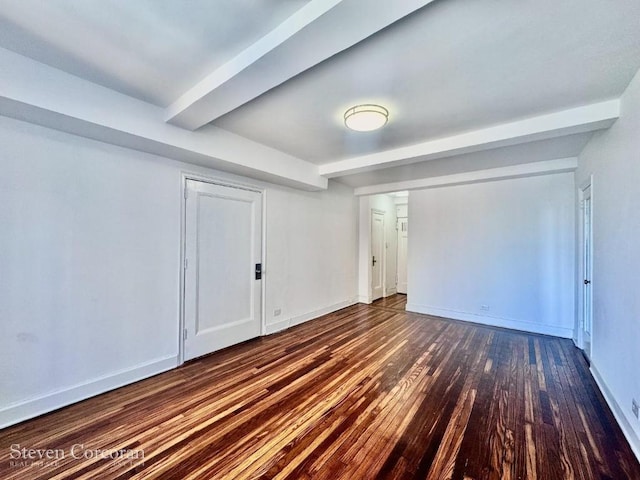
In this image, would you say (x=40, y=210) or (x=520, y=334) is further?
(x=520, y=334)

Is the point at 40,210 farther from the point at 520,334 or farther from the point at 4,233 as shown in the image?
the point at 520,334

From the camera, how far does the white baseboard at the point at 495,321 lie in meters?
4.16

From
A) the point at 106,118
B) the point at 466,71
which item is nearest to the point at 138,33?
the point at 106,118

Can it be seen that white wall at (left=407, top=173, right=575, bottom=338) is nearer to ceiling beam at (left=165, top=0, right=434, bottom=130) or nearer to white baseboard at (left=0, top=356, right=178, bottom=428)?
ceiling beam at (left=165, top=0, right=434, bottom=130)

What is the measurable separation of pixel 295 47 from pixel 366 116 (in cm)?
106

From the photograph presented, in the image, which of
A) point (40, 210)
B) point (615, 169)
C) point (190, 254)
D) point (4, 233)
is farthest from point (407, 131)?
point (4, 233)

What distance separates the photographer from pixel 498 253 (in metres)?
4.68

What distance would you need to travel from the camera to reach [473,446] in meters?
1.87

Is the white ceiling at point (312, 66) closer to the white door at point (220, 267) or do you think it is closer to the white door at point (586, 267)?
the white door at point (220, 267)

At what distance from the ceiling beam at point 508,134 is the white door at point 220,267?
1.86 metres

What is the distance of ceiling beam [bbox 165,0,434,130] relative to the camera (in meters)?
1.32

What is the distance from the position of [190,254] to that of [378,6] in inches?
116

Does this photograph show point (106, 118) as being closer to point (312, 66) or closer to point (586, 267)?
point (312, 66)

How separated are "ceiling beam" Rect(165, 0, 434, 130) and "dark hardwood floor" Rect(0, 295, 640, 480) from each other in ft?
8.24
